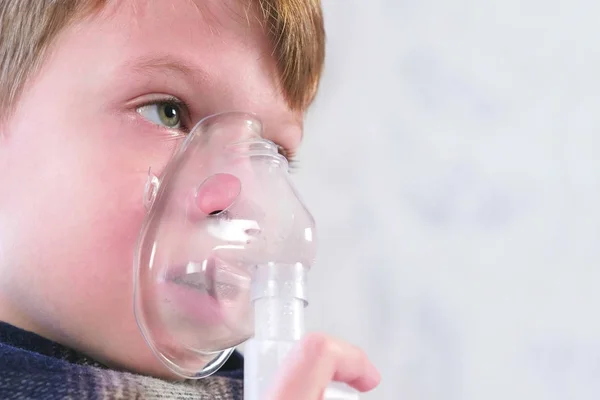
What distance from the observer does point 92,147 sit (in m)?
0.59

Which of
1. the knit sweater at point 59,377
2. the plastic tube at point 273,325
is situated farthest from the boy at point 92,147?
the plastic tube at point 273,325

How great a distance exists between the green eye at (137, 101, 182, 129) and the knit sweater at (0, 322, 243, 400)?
0.66ft

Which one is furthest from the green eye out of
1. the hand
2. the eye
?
the hand

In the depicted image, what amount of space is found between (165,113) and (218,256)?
0.18 m

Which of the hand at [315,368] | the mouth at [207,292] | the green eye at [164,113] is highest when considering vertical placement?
the green eye at [164,113]

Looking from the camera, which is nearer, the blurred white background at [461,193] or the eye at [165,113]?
the eye at [165,113]

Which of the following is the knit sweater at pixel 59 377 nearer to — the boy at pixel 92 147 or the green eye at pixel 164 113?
the boy at pixel 92 147

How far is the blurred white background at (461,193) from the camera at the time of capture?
2.78ft

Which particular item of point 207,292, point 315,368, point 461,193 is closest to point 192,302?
point 207,292

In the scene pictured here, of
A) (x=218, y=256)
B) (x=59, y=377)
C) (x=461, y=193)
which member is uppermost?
(x=461, y=193)

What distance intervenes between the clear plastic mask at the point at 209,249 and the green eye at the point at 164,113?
0.22 ft

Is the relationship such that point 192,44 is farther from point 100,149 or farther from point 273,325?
point 273,325

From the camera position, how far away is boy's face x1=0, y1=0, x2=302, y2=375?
577 millimetres

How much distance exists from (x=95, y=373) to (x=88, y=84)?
0.76 ft
